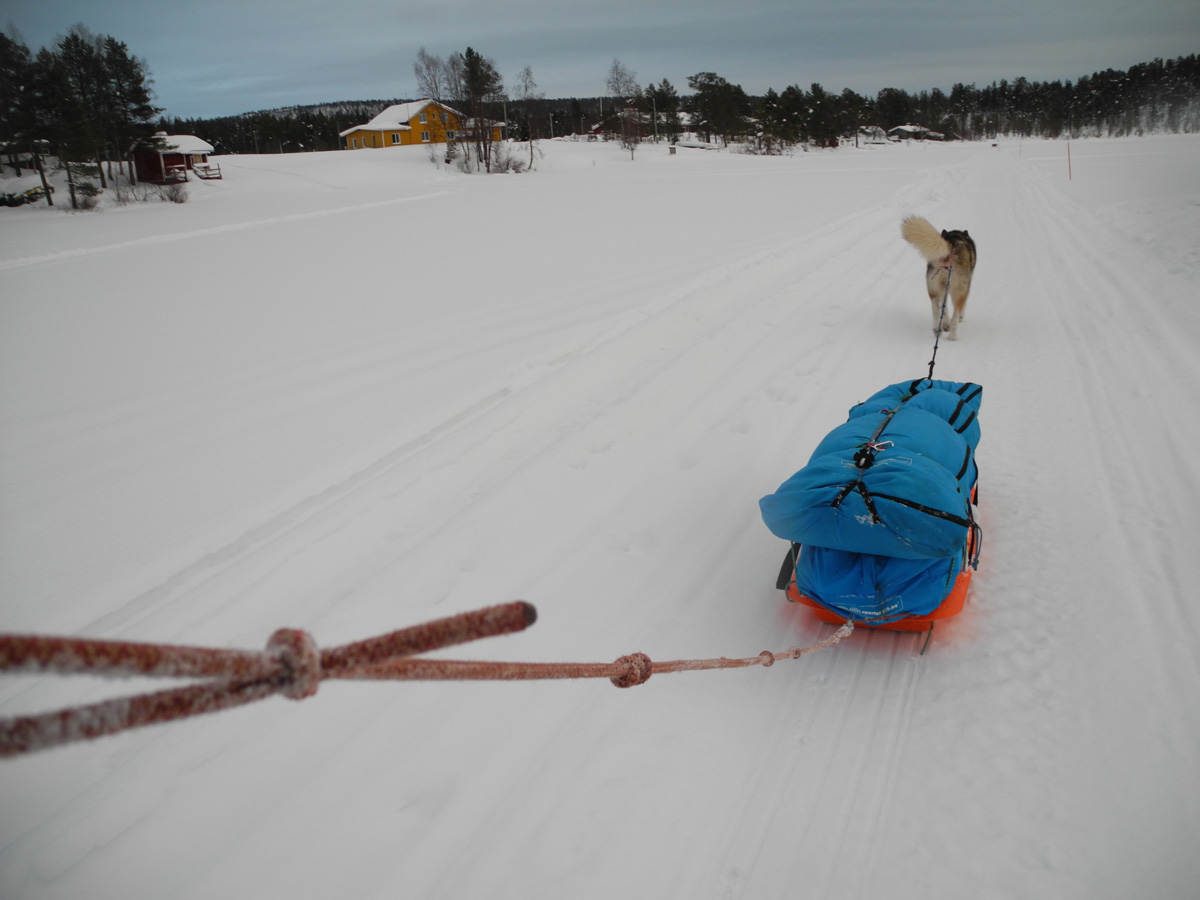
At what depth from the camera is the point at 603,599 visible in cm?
296

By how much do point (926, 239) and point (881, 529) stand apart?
4.79m

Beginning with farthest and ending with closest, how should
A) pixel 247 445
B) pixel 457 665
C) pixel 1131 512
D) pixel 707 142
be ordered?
pixel 707 142, pixel 247 445, pixel 1131 512, pixel 457 665

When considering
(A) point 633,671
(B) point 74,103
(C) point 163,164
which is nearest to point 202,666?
(A) point 633,671

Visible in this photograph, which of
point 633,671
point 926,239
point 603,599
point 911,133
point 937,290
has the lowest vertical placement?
point 603,599

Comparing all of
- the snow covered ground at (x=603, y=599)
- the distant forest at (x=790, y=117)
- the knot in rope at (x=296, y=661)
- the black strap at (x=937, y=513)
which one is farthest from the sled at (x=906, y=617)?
the distant forest at (x=790, y=117)

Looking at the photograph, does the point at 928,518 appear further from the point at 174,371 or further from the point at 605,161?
the point at 605,161

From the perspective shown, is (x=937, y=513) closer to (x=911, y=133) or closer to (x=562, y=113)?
(x=562, y=113)

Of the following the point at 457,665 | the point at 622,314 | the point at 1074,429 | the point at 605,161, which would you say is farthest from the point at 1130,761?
the point at 605,161

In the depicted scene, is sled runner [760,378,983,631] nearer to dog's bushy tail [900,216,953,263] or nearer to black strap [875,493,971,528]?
black strap [875,493,971,528]

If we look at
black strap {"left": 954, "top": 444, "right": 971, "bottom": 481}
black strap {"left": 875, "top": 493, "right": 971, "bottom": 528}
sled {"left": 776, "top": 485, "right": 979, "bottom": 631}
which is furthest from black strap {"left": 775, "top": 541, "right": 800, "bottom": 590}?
black strap {"left": 954, "top": 444, "right": 971, "bottom": 481}

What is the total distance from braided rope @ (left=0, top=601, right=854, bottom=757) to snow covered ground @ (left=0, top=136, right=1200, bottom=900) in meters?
1.44

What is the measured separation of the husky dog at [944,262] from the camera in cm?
592

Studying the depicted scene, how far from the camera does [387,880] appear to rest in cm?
186

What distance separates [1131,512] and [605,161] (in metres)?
49.8
